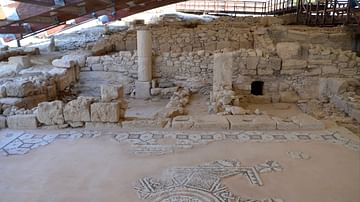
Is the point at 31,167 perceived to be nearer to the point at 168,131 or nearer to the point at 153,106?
the point at 168,131

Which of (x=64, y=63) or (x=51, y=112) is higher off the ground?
(x=64, y=63)

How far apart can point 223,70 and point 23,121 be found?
5255 mm

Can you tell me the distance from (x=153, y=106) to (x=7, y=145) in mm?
5411

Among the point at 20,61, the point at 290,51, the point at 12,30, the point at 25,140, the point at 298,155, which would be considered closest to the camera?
the point at 298,155

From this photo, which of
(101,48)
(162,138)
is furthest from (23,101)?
(101,48)

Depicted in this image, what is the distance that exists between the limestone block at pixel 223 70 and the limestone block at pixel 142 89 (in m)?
2.92

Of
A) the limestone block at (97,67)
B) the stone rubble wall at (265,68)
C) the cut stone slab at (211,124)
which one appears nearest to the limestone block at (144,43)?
the stone rubble wall at (265,68)

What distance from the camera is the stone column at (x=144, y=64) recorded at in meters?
11.3

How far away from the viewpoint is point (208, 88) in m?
11.2

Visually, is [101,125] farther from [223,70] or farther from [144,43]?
[144,43]

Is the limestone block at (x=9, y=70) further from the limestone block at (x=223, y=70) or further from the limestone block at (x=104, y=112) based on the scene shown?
the limestone block at (x=223, y=70)

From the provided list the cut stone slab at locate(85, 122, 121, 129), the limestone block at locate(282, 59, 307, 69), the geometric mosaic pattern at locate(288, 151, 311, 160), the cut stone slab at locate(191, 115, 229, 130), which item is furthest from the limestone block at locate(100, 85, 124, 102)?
the limestone block at locate(282, 59, 307, 69)

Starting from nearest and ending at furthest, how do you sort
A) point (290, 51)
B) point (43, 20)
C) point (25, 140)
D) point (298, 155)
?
point (298, 155) → point (25, 140) → point (290, 51) → point (43, 20)

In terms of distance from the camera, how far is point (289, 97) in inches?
403
